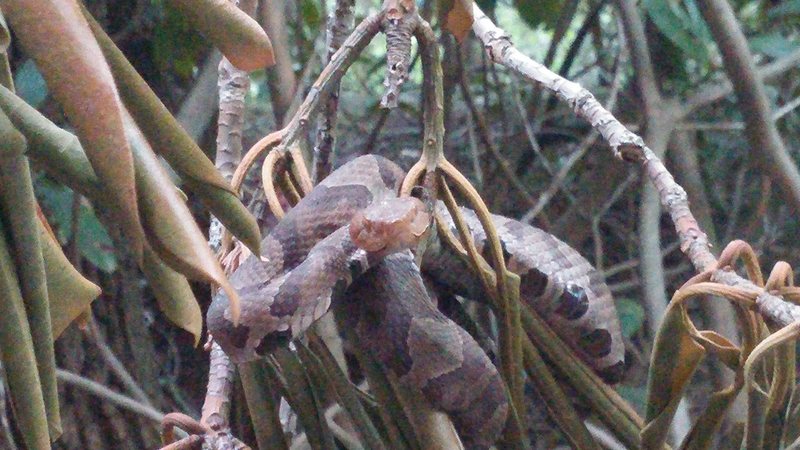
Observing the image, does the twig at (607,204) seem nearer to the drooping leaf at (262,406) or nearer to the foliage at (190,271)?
the foliage at (190,271)

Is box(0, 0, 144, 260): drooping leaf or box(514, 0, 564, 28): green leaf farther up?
box(514, 0, 564, 28): green leaf

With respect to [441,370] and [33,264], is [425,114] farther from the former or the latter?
[33,264]

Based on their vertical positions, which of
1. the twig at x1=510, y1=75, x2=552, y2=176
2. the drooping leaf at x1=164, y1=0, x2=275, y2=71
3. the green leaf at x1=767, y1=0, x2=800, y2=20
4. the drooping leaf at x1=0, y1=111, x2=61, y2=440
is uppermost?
the green leaf at x1=767, y1=0, x2=800, y2=20

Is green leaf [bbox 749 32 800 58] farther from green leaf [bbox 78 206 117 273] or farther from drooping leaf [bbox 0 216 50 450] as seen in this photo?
drooping leaf [bbox 0 216 50 450]

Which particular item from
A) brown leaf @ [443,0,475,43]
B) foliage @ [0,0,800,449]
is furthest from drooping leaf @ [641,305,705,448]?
brown leaf @ [443,0,475,43]

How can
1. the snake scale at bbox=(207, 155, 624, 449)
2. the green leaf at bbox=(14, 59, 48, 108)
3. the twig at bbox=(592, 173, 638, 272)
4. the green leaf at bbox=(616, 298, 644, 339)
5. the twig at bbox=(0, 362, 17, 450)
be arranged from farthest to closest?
the twig at bbox=(592, 173, 638, 272) → the green leaf at bbox=(616, 298, 644, 339) → the green leaf at bbox=(14, 59, 48, 108) → the twig at bbox=(0, 362, 17, 450) → the snake scale at bbox=(207, 155, 624, 449)

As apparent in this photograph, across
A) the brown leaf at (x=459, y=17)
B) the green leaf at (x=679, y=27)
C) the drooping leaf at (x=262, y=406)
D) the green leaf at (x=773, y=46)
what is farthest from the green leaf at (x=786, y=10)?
the drooping leaf at (x=262, y=406)

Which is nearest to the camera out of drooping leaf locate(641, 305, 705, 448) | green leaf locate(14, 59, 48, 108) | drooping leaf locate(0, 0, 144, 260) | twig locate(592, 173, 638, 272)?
drooping leaf locate(0, 0, 144, 260)

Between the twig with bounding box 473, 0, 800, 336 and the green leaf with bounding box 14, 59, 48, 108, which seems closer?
the twig with bounding box 473, 0, 800, 336
